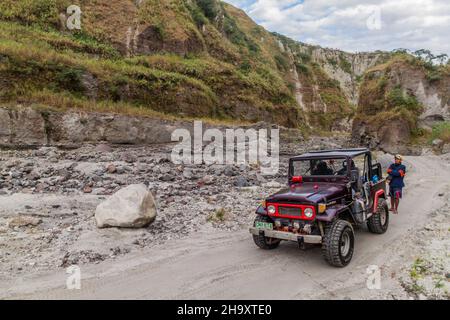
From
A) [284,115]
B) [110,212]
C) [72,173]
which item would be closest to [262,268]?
[110,212]

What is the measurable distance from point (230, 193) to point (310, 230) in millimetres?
5694

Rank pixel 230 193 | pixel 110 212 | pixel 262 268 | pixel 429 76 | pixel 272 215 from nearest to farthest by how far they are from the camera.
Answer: pixel 262 268
pixel 272 215
pixel 110 212
pixel 230 193
pixel 429 76

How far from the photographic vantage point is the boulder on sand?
23.1ft

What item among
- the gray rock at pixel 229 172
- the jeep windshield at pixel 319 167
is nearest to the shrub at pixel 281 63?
the gray rock at pixel 229 172

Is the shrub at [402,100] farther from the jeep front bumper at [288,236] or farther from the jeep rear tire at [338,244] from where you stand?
the jeep front bumper at [288,236]

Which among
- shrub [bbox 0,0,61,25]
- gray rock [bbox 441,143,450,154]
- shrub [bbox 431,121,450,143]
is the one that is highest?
shrub [bbox 0,0,61,25]

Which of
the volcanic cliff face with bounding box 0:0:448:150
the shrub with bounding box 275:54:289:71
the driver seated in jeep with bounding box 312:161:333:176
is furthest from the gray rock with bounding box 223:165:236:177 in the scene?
the shrub with bounding box 275:54:289:71

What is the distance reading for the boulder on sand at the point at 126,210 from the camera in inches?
277

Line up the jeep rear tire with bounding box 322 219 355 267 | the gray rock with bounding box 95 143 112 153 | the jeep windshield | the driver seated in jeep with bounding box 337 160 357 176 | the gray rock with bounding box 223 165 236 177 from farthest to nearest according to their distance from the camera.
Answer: the gray rock with bounding box 95 143 112 153, the gray rock with bounding box 223 165 236 177, the jeep windshield, the driver seated in jeep with bounding box 337 160 357 176, the jeep rear tire with bounding box 322 219 355 267

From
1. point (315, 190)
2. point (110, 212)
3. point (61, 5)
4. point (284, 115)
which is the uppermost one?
point (61, 5)

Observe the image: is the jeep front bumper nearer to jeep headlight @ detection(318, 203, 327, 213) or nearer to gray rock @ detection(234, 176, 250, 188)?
jeep headlight @ detection(318, 203, 327, 213)

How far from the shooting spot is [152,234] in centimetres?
724

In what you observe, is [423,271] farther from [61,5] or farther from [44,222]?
[61,5]
